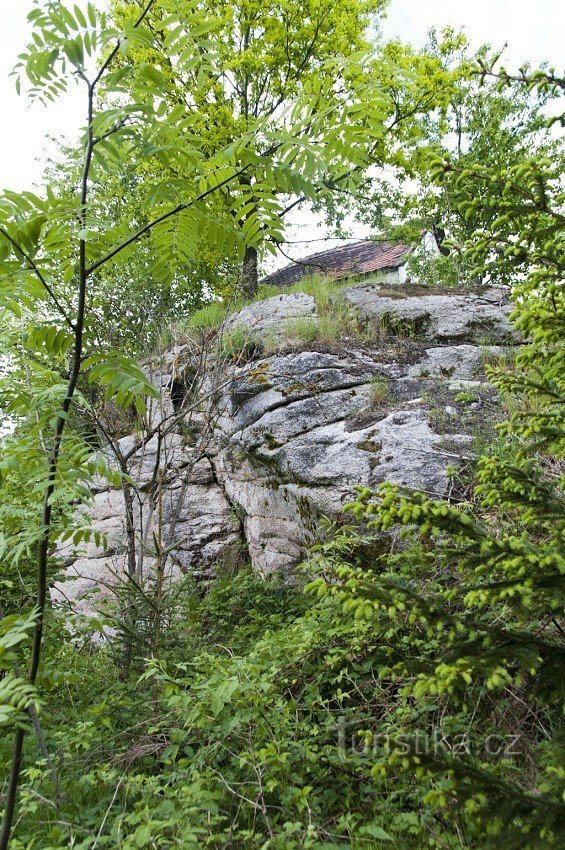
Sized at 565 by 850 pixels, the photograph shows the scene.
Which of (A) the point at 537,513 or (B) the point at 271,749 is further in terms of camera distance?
(B) the point at 271,749

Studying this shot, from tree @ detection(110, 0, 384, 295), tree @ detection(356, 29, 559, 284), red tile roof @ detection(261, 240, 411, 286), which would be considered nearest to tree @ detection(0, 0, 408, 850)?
tree @ detection(356, 29, 559, 284)

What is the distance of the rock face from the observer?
4797 mm

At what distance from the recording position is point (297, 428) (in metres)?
5.64

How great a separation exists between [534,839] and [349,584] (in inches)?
33.2

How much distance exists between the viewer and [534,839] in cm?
137

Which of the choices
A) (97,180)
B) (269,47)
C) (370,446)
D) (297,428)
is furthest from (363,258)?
(97,180)

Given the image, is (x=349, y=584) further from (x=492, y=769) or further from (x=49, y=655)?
(x=49, y=655)

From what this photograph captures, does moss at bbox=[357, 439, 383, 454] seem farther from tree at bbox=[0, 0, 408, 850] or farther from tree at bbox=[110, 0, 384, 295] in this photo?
tree at bbox=[110, 0, 384, 295]

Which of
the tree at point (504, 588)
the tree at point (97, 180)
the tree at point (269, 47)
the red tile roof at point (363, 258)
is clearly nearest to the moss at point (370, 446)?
the tree at point (504, 588)

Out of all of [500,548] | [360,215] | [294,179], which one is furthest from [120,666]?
[360,215]

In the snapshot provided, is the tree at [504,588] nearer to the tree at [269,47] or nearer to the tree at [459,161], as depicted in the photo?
the tree at [459,161]

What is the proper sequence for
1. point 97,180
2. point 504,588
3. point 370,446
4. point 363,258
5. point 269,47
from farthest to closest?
point 363,258 < point 269,47 < point 370,446 < point 504,588 < point 97,180

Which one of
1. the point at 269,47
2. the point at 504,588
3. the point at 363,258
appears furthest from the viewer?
the point at 363,258

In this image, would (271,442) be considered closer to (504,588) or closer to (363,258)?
(504,588)
